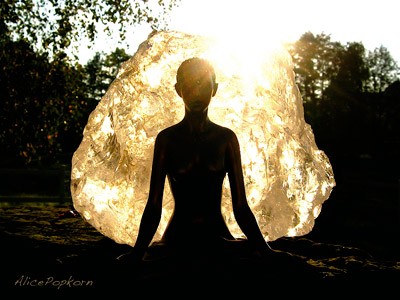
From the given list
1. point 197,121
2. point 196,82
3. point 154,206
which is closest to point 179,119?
point 197,121

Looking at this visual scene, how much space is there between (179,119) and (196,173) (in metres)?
1.42

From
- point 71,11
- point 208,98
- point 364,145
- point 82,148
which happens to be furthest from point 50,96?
point 364,145

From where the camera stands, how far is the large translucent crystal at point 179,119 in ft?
15.8

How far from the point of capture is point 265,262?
326 centimetres

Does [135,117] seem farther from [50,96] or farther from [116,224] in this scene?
[50,96]

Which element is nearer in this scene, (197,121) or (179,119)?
(197,121)

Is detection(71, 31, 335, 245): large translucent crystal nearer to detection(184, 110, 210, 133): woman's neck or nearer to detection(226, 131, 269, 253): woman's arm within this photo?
detection(226, 131, 269, 253): woman's arm
